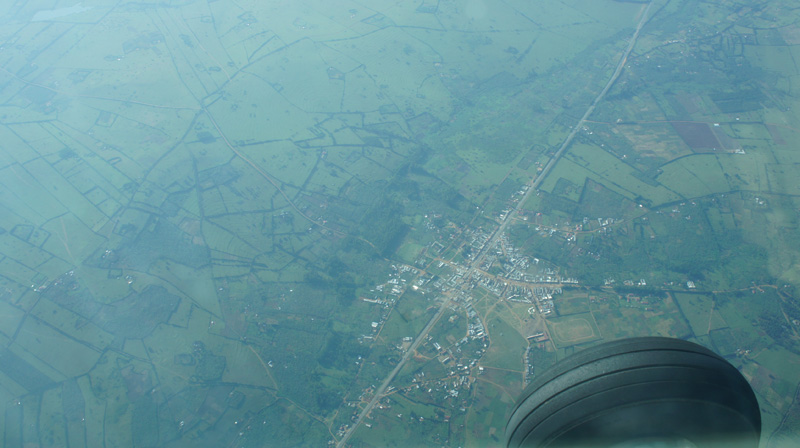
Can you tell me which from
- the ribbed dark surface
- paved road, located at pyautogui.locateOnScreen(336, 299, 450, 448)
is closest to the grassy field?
paved road, located at pyautogui.locateOnScreen(336, 299, 450, 448)

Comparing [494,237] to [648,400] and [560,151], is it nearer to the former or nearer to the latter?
[560,151]

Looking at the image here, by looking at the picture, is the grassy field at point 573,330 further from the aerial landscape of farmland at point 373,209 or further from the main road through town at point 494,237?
the main road through town at point 494,237

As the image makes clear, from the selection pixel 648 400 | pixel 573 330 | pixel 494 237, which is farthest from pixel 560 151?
pixel 648 400

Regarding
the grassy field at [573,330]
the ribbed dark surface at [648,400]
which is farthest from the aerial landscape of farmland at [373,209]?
the ribbed dark surface at [648,400]

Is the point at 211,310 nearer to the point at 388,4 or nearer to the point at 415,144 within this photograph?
the point at 415,144

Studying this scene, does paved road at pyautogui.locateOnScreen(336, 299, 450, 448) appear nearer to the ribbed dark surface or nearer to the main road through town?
the main road through town

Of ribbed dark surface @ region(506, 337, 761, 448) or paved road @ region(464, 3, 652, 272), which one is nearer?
ribbed dark surface @ region(506, 337, 761, 448)

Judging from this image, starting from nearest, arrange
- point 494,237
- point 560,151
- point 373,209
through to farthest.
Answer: point 494,237 < point 373,209 < point 560,151

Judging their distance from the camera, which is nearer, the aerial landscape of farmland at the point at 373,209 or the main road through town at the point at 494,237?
the main road through town at the point at 494,237
